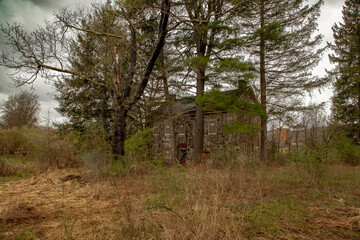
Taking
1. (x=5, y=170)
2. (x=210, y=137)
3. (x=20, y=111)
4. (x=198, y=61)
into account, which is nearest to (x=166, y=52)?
(x=198, y=61)

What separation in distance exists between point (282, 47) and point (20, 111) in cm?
3010

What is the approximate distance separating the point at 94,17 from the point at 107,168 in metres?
7.23

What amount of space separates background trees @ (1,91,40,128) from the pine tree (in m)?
32.3

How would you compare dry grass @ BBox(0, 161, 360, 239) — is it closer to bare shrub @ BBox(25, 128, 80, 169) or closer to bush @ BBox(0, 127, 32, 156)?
bare shrub @ BBox(25, 128, 80, 169)

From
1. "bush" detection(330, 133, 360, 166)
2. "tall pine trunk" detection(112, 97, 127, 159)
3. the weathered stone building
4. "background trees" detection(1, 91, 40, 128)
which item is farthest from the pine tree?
"background trees" detection(1, 91, 40, 128)

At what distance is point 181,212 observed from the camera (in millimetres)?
2934

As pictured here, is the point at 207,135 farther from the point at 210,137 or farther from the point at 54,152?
the point at 54,152

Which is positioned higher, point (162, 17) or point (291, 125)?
point (162, 17)

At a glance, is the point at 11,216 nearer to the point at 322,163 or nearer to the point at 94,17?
the point at 322,163

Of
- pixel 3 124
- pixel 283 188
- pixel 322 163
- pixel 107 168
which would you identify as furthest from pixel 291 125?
pixel 3 124

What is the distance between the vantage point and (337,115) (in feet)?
57.2

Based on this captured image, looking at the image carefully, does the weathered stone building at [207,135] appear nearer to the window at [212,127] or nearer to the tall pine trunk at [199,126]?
the window at [212,127]

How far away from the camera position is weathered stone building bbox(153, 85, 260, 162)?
15142 mm

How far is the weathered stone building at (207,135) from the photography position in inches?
596
